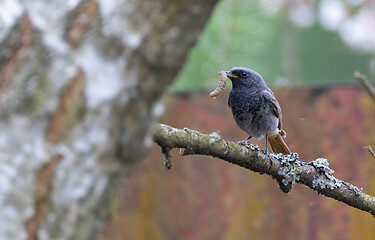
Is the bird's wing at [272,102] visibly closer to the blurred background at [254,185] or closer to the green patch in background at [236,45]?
the blurred background at [254,185]

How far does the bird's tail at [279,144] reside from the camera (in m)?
3.67

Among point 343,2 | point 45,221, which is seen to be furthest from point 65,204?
point 343,2

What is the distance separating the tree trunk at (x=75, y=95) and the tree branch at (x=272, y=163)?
1.06 m

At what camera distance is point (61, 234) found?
39.4 inches

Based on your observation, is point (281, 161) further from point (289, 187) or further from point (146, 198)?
point (146, 198)

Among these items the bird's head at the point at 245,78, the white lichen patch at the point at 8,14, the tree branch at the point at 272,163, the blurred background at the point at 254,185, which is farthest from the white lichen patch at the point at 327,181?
the white lichen patch at the point at 8,14

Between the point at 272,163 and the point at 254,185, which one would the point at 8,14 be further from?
the point at 254,185

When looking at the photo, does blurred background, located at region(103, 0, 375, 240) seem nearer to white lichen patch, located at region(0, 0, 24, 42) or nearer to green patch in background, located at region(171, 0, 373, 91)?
green patch in background, located at region(171, 0, 373, 91)

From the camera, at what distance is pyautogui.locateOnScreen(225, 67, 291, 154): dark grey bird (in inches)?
144

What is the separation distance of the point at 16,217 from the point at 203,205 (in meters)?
2.66

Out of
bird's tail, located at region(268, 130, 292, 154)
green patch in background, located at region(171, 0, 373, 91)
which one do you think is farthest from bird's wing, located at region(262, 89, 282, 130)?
green patch in background, located at region(171, 0, 373, 91)

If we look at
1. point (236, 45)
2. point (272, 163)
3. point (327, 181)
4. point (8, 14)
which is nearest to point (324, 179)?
point (327, 181)

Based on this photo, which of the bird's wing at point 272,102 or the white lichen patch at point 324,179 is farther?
the bird's wing at point 272,102

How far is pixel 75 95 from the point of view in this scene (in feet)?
3.35
